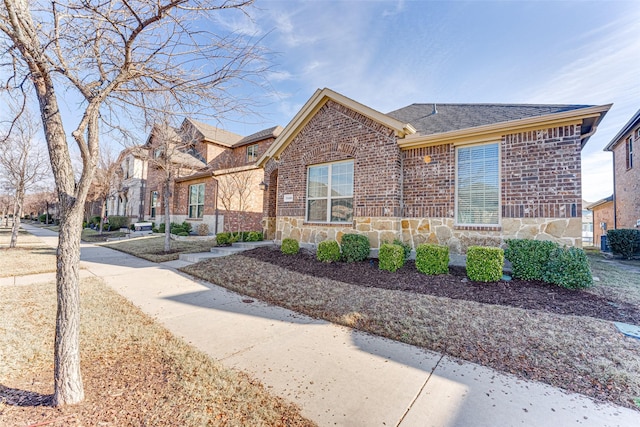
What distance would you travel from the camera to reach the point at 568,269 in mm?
5504

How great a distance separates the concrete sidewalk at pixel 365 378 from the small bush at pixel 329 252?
3.23 meters

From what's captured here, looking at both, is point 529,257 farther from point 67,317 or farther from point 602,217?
point 602,217

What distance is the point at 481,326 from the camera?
3994mm

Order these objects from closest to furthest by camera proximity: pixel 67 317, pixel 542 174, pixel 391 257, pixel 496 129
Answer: pixel 67 317 → pixel 542 174 → pixel 496 129 → pixel 391 257

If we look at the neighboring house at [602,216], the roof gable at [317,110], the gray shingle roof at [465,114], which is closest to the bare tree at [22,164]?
the roof gable at [317,110]

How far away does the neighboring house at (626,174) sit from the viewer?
1419cm

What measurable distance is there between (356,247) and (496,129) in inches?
177

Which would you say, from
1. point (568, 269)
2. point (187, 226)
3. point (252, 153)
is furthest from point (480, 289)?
point (252, 153)

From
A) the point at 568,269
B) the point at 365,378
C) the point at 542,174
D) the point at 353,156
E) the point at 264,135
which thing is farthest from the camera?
the point at 264,135

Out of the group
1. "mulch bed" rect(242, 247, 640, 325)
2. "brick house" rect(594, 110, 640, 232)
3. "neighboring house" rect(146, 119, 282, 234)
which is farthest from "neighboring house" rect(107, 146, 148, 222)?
"brick house" rect(594, 110, 640, 232)

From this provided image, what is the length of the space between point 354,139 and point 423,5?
3683mm

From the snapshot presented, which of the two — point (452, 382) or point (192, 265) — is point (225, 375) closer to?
point (452, 382)

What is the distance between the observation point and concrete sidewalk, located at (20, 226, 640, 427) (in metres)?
2.33

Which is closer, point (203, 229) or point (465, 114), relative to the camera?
point (465, 114)
